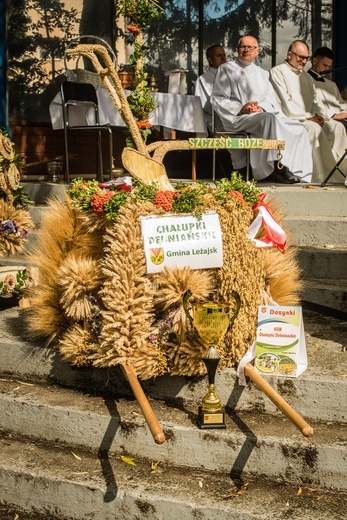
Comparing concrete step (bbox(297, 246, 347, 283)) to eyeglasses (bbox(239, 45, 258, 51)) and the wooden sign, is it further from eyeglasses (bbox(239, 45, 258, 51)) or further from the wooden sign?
eyeglasses (bbox(239, 45, 258, 51))

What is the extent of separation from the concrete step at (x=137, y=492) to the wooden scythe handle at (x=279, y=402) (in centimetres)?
36

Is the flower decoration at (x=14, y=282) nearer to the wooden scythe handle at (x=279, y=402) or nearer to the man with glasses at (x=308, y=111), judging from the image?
the wooden scythe handle at (x=279, y=402)

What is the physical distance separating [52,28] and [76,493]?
767 cm

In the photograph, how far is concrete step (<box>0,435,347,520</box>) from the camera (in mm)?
3373

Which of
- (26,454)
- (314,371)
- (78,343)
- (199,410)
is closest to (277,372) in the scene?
(314,371)

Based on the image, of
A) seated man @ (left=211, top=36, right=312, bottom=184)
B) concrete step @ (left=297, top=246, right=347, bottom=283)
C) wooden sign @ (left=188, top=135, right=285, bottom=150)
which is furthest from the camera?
seated man @ (left=211, top=36, right=312, bottom=184)

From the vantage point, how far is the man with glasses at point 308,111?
30.6 ft

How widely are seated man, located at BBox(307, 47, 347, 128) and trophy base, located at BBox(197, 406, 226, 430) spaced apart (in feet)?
22.1

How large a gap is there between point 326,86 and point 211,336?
22.9ft

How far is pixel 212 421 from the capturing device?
3721 millimetres

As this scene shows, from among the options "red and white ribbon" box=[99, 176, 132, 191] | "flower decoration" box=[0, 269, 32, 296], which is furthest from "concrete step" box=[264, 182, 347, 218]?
"red and white ribbon" box=[99, 176, 132, 191]

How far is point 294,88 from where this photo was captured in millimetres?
9562

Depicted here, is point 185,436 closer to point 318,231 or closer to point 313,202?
point 318,231

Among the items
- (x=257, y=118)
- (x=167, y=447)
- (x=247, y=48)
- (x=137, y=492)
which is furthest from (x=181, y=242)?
(x=247, y=48)
